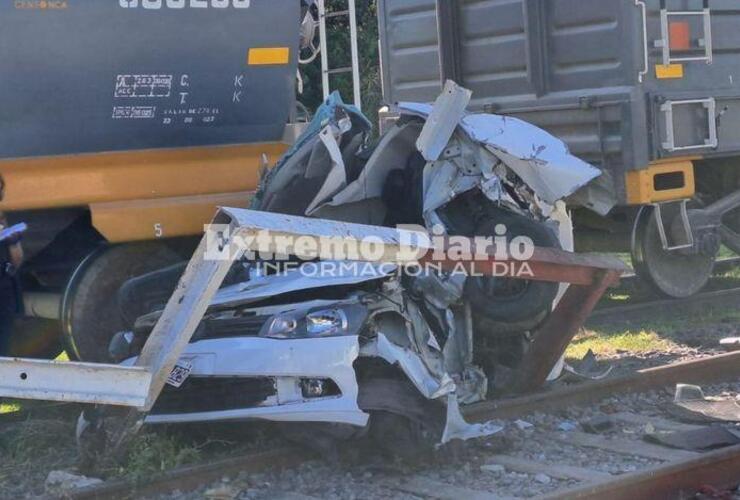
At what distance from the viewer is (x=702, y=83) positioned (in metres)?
9.24

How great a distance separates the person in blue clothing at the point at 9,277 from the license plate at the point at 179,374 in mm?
1350

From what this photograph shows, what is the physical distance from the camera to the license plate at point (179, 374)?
546cm

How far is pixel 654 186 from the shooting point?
9.05 m

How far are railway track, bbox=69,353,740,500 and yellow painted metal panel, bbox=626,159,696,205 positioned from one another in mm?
2766

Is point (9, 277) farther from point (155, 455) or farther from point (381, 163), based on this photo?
point (381, 163)

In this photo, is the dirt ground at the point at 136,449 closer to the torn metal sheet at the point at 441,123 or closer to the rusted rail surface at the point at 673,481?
the rusted rail surface at the point at 673,481

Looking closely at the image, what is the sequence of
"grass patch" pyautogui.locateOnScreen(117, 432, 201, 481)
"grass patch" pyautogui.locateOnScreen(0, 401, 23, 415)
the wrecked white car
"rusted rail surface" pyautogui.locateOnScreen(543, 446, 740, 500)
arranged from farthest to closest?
"grass patch" pyautogui.locateOnScreen(0, 401, 23, 415) < the wrecked white car < "grass patch" pyautogui.locateOnScreen(117, 432, 201, 481) < "rusted rail surface" pyautogui.locateOnScreen(543, 446, 740, 500)

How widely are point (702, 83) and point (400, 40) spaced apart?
9.10 ft

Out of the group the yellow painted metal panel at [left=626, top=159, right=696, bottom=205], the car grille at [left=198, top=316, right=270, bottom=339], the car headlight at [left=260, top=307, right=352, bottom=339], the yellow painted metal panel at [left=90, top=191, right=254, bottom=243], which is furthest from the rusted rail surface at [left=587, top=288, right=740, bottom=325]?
the car grille at [left=198, top=316, right=270, bottom=339]

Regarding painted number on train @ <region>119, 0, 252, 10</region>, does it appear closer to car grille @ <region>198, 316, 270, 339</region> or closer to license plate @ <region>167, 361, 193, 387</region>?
car grille @ <region>198, 316, 270, 339</region>

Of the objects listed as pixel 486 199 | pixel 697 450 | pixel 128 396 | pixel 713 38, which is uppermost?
pixel 713 38

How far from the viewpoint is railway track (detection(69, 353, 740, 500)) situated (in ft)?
16.4

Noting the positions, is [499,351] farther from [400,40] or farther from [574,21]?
[400,40]

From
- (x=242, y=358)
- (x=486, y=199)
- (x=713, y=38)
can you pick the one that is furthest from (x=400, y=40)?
(x=242, y=358)
